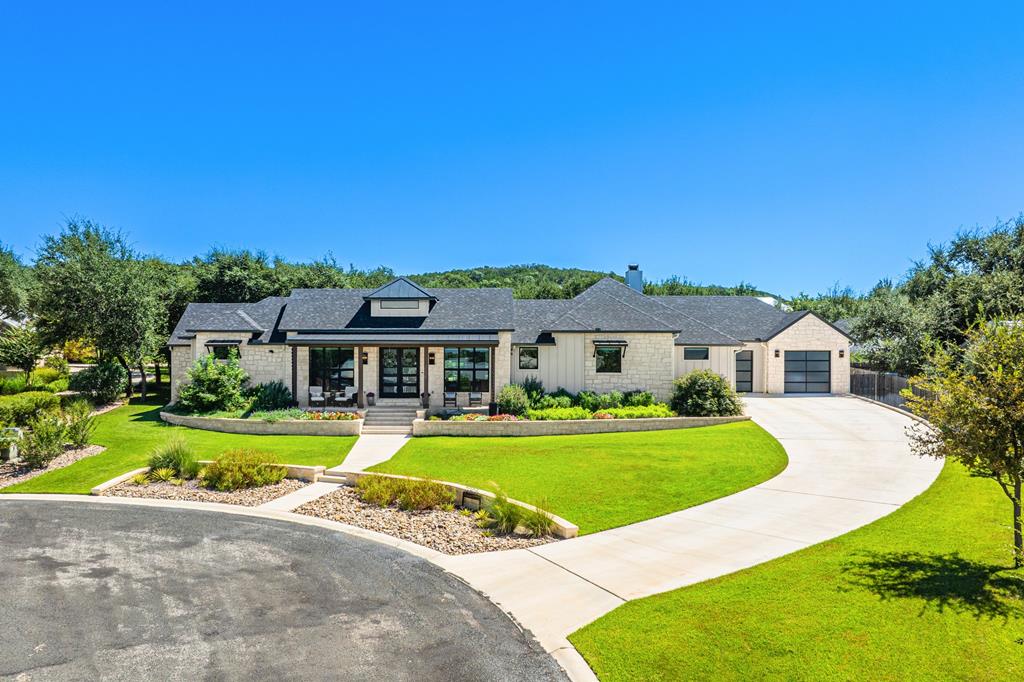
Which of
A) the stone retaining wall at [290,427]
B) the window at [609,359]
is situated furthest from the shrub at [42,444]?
the window at [609,359]

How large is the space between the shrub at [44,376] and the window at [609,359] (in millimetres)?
34777

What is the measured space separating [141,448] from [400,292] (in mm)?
13057

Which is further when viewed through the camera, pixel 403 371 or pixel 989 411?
pixel 403 371

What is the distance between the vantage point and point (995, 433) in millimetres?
7578

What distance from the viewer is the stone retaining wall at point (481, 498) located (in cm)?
1077

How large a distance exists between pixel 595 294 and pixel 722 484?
1804 cm

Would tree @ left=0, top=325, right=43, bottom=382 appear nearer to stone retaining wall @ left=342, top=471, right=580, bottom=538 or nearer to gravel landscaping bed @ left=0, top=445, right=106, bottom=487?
gravel landscaping bed @ left=0, top=445, right=106, bottom=487

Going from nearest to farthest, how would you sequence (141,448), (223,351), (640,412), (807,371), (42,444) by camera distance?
(42,444) < (141,448) < (640,412) < (223,351) < (807,371)

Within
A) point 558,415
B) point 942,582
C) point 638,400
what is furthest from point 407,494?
point 638,400

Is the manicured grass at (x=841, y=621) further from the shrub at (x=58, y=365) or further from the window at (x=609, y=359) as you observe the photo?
the shrub at (x=58, y=365)

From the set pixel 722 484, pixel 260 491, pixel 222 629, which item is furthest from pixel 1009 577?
pixel 260 491

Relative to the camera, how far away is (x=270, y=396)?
26.2 metres

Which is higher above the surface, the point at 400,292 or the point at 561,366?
the point at 400,292

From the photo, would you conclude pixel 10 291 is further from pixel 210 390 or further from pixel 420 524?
pixel 420 524
